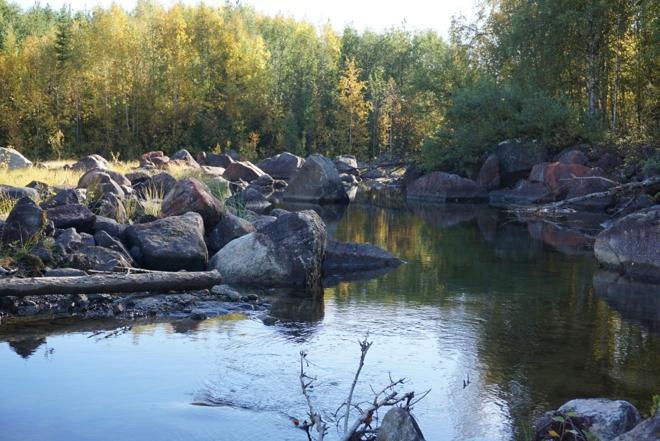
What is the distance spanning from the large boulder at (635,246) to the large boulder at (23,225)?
1037cm

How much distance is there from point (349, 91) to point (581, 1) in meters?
22.9

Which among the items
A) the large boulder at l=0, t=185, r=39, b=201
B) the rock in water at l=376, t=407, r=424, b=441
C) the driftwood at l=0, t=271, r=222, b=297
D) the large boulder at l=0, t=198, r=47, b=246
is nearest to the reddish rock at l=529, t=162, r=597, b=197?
the large boulder at l=0, t=185, r=39, b=201

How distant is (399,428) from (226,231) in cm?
1049

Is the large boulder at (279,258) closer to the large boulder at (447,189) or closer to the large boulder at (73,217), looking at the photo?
the large boulder at (73,217)

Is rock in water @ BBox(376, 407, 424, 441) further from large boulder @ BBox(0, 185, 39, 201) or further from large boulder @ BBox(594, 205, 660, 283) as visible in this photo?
large boulder @ BBox(0, 185, 39, 201)

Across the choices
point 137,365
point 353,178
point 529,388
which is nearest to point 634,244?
point 529,388

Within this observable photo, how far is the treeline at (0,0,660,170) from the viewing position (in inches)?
1427

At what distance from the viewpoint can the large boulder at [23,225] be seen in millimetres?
13328

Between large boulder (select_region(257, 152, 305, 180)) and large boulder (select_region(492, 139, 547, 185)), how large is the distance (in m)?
11.5

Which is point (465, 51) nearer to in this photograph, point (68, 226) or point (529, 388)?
point (68, 226)

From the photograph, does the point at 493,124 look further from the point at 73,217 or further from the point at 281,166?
the point at 73,217

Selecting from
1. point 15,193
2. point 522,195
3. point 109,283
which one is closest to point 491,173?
point 522,195

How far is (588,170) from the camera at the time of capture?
2980 centimetres

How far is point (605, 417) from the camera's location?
6.60 meters
